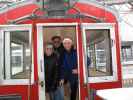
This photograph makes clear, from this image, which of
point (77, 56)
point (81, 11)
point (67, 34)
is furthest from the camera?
point (67, 34)

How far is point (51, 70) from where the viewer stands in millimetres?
6520

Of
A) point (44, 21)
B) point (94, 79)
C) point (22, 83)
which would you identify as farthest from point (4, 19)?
point (94, 79)

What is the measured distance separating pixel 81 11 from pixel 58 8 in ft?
1.60

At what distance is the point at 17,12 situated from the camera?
693 cm

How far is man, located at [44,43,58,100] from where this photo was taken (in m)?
6.50

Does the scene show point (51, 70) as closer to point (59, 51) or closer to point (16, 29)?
point (59, 51)

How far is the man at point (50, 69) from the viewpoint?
6496 millimetres

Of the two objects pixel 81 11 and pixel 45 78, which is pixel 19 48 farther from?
pixel 81 11

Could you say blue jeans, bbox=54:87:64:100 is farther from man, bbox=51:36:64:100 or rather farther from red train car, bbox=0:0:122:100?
red train car, bbox=0:0:122:100

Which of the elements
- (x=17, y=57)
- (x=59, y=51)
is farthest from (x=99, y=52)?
(x=17, y=57)

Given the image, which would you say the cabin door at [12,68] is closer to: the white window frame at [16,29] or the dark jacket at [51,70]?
the white window frame at [16,29]

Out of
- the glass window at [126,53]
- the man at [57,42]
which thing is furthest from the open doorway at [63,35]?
the glass window at [126,53]

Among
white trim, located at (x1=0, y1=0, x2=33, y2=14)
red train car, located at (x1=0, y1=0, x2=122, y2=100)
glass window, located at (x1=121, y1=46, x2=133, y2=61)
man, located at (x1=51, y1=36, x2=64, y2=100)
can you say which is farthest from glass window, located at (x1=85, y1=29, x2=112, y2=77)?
glass window, located at (x1=121, y1=46, x2=133, y2=61)

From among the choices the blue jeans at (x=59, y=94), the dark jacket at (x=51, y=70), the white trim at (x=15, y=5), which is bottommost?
the blue jeans at (x=59, y=94)
